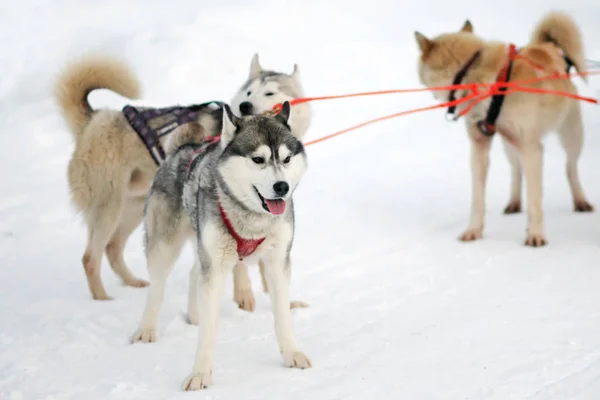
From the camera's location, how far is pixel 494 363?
280cm

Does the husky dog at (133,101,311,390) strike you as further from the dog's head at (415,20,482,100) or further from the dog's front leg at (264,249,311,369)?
the dog's head at (415,20,482,100)

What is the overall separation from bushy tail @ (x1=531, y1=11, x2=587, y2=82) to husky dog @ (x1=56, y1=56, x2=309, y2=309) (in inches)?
81.9

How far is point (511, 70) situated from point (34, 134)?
518 cm

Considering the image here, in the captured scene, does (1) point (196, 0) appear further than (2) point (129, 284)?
Yes

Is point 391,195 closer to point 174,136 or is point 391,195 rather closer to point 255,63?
point 255,63

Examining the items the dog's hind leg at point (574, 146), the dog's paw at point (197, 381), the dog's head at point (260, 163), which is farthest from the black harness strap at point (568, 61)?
the dog's paw at point (197, 381)

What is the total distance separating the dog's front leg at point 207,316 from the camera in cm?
285

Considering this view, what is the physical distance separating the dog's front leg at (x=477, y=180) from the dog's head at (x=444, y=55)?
390 mm

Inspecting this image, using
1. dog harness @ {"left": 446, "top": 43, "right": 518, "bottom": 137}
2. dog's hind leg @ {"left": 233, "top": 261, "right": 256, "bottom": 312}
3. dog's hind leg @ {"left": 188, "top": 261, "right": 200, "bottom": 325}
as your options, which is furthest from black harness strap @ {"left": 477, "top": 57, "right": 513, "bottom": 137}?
dog's hind leg @ {"left": 188, "top": 261, "right": 200, "bottom": 325}

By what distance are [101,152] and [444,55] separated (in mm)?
2491

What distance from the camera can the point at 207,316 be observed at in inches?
115

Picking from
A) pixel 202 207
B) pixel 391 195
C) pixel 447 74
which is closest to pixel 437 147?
pixel 391 195

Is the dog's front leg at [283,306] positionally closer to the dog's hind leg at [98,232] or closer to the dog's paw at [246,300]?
the dog's paw at [246,300]

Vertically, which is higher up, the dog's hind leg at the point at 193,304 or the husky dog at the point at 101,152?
the husky dog at the point at 101,152
